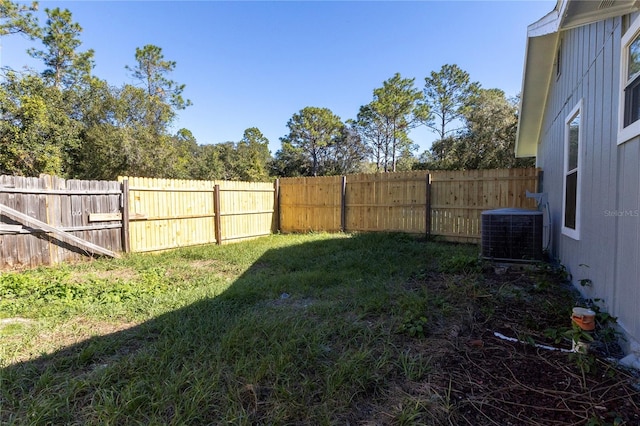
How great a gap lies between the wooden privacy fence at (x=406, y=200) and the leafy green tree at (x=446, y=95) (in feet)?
57.6

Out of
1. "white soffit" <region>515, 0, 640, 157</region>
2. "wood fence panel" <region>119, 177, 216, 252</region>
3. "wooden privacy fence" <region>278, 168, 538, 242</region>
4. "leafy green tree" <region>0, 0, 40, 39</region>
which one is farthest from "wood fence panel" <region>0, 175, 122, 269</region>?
"leafy green tree" <region>0, 0, 40, 39</region>

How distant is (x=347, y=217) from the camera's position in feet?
29.8

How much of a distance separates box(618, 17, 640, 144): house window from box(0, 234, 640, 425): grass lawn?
151 cm

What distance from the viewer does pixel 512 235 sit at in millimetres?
4566

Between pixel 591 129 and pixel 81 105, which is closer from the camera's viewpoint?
pixel 591 129

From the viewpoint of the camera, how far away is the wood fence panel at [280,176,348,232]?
9289 mm

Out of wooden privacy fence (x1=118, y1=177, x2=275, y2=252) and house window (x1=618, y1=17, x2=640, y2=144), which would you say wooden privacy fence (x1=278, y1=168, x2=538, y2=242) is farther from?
house window (x1=618, y1=17, x2=640, y2=144)

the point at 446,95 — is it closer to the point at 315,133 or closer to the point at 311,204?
the point at 315,133

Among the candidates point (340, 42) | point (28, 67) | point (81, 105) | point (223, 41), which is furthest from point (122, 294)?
point (81, 105)

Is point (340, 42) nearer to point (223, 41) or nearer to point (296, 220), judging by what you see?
point (223, 41)

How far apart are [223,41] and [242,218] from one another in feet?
21.9

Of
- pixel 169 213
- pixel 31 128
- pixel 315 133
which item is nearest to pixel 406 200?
pixel 169 213

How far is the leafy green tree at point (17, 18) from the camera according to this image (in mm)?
12969

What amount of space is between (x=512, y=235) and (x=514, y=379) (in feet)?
10.6
